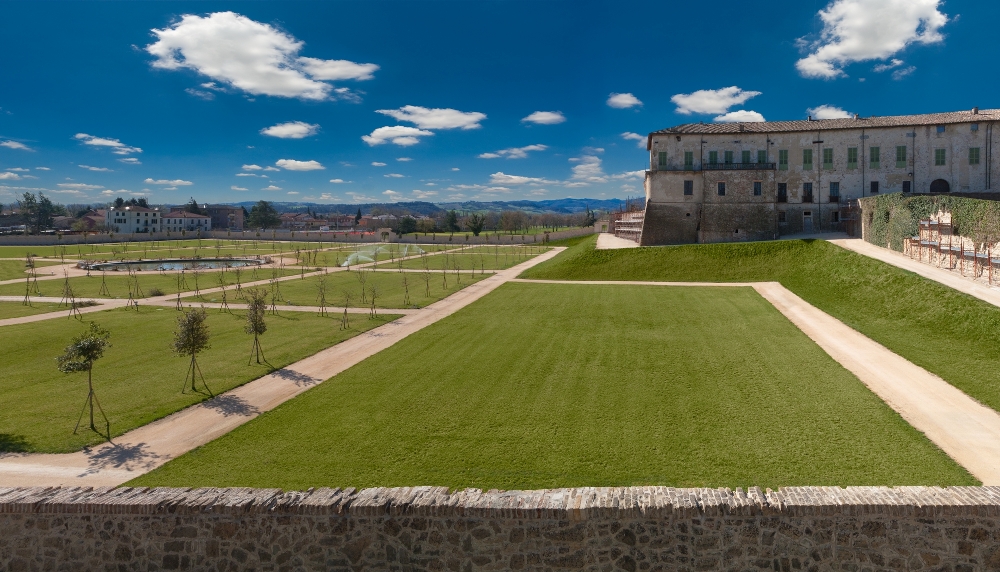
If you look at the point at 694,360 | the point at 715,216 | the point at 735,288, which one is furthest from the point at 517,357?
the point at 715,216

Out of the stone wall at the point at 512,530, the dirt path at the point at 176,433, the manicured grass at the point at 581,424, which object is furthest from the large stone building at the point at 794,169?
the stone wall at the point at 512,530

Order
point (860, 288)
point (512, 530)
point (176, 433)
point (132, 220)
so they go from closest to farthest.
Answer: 1. point (512, 530)
2. point (176, 433)
3. point (860, 288)
4. point (132, 220)

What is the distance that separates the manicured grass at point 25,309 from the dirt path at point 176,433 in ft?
65.1

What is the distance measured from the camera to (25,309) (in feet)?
102

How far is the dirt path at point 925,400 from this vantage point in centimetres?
1226

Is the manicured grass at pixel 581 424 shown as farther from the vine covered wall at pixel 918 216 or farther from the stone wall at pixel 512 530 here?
the vine covered wall at pixel 918 216

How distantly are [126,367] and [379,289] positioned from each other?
21853mm

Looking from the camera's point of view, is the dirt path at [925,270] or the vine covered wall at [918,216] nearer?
the dirt path at [925,270]

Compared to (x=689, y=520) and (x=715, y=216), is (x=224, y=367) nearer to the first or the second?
(x=689, y=520)

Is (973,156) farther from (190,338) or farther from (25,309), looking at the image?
(25,309)

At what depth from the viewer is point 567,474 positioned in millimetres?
11391

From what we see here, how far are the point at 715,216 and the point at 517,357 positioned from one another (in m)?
39.4

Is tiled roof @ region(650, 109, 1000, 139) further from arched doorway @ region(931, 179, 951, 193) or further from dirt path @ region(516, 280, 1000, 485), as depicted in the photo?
dirt path @ region(516, 280, 1000, 485)

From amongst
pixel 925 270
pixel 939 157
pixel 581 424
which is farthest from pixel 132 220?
pixel 939 157
